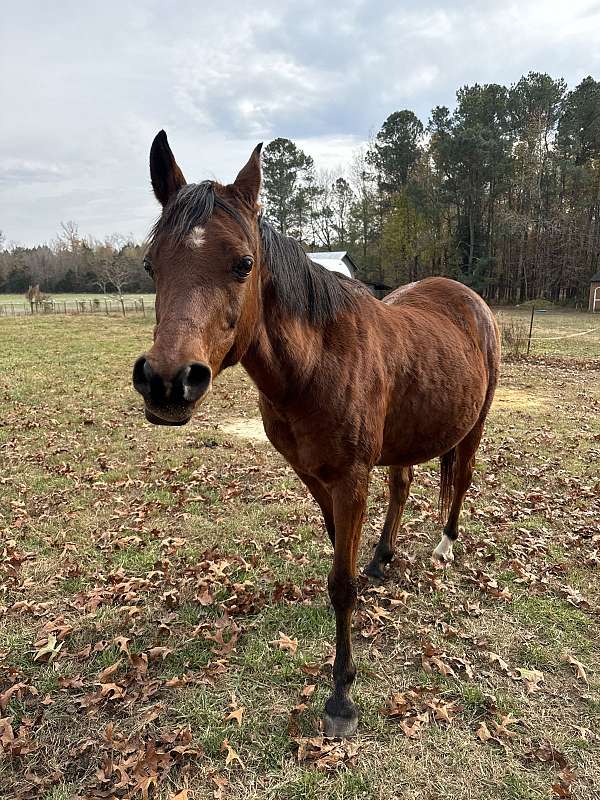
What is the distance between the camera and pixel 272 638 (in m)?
3.06

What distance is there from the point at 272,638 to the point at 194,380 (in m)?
2.35

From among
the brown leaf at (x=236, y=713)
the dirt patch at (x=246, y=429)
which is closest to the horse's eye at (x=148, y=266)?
the brown leaf at (x=236, y=713)

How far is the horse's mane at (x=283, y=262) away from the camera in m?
1.70

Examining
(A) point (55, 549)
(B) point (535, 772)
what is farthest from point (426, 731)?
(A) point (55, 549)

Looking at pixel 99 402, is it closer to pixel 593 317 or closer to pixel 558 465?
pixel 558 465

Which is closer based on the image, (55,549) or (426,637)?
(426,637)

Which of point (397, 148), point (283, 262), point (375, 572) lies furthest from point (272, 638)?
point (397, 148)

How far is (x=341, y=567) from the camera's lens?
8.13ft

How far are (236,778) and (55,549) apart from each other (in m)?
2.80

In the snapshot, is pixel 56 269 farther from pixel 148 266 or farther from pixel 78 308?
pixel 148 266

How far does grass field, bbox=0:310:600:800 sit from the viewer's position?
2229 millimetres

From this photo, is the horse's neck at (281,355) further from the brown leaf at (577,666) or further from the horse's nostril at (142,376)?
the brown leaf at (577,666)

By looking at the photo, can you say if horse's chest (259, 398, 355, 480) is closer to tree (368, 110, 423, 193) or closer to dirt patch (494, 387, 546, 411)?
dirt patch (494, 387, 546, 411)

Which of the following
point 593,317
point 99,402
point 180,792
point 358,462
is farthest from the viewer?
point 593,317
